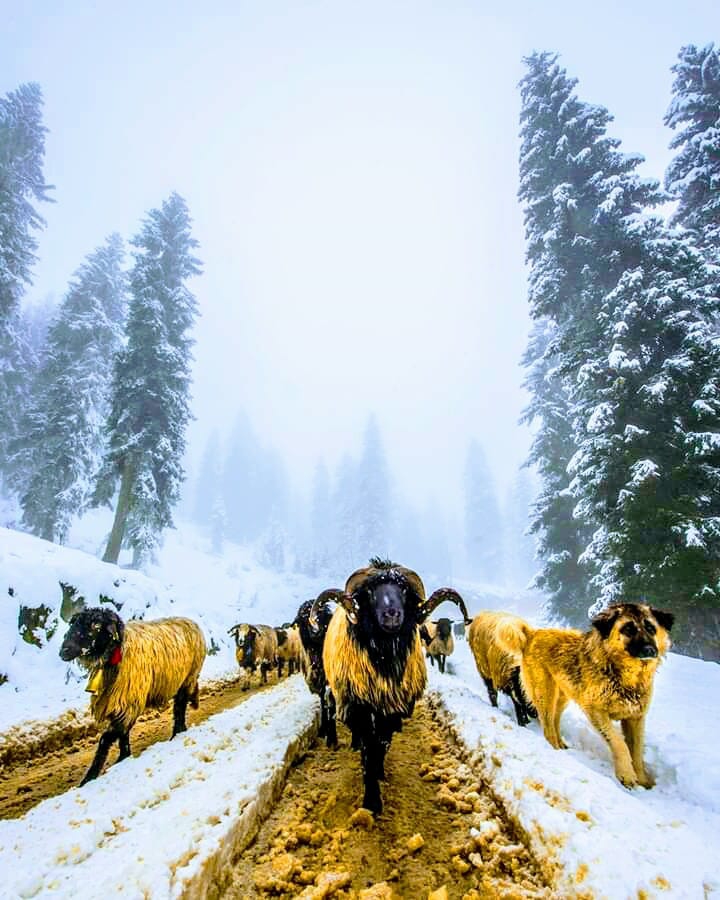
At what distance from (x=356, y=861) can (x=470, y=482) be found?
2557 inches

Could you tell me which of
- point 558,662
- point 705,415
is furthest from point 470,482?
point 558,662

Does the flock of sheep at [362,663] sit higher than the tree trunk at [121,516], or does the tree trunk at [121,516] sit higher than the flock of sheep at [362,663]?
the tree trunk at [121,516]

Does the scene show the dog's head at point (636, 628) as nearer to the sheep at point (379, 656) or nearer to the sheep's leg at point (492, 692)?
the sheep at point (379, 656)

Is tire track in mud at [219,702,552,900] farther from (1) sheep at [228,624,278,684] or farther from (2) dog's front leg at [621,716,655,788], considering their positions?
(1) sheep at [228,624,278,684]

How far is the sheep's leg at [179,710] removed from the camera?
22.5 ft

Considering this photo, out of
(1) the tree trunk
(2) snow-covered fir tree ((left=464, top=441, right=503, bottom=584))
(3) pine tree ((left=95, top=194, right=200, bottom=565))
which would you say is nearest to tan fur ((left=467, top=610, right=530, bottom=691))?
(1) the tree trunk

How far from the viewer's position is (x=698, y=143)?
13.9 metres

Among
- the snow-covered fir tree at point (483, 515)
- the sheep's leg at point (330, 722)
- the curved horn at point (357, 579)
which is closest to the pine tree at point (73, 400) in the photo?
the sheep's leg at point (330, 722)

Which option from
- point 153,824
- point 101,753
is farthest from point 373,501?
point 153,824

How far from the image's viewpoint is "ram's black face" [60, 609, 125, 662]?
5.30 metres

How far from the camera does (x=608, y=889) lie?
2328mm

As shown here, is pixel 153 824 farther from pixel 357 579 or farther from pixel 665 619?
pixel 665 619

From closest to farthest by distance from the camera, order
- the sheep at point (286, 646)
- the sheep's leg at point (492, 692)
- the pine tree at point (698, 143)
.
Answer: the sheep's leg at point (492, 692), the pine tree at point (698, 143), the sheep at point (286, 646)

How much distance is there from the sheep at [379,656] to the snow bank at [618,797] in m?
1.02
